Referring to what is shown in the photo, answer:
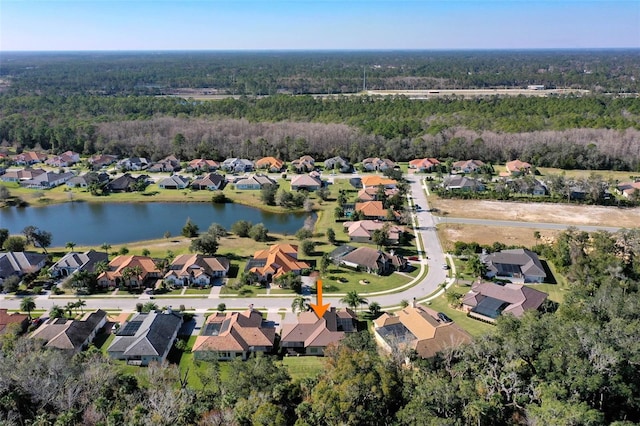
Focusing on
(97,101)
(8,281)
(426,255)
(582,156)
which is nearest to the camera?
(8,281)

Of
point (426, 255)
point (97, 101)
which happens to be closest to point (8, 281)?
point (426, 255)

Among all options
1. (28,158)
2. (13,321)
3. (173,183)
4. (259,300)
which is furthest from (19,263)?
(28,158)

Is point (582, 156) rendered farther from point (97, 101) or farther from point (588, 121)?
point (97, 101)

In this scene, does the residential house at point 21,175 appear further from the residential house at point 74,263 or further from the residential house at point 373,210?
the residential house at point 373,210

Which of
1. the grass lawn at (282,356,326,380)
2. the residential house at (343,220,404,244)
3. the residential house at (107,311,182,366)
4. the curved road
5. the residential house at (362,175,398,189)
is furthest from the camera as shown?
the residential house at (362,175,398,189)

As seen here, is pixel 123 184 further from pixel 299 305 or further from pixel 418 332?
pixel 418 332

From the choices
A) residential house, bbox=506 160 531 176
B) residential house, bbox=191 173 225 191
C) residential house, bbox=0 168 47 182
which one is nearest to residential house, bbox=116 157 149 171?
residential house, bbox=0 168 47 182

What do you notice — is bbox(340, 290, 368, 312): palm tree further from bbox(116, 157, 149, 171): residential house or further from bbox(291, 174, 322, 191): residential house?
bbox(116, 157, 149, 171): residential house

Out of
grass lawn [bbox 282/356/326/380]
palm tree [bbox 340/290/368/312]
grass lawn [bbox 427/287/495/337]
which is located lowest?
grass lawn [bbox 282/356/326/380]
